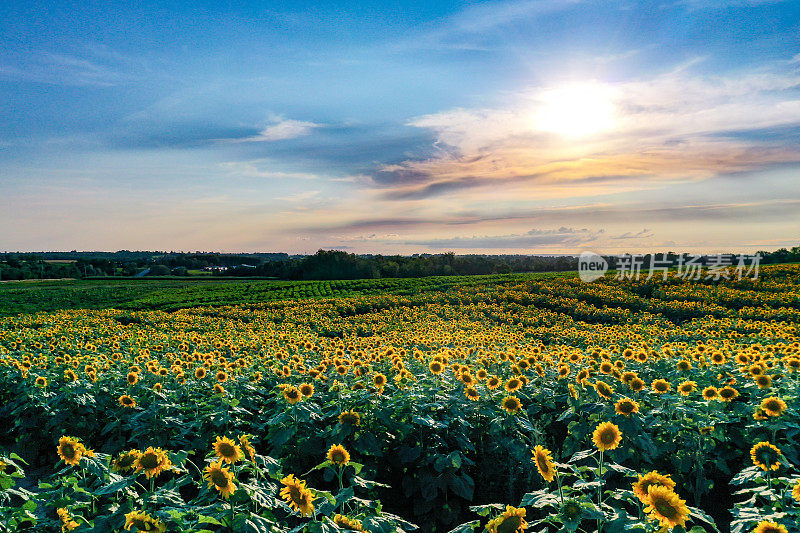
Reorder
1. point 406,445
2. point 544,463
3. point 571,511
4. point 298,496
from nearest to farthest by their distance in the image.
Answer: point 571,511, point 298,496, point 544,463, point 406,445

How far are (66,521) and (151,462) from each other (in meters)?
0.55

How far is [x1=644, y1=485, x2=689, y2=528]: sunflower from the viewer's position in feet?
8.20

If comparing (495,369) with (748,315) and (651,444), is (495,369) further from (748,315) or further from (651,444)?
(748,315)

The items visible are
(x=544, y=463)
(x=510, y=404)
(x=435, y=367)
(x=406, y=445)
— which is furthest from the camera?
(x=435, y=367)

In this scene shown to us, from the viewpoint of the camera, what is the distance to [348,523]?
2631 mm

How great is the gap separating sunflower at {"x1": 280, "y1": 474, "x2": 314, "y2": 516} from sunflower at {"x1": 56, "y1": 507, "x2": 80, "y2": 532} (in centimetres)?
139

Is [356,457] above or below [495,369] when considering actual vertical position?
below

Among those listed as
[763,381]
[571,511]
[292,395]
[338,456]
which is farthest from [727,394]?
[292,395]

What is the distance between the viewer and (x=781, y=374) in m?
6.12

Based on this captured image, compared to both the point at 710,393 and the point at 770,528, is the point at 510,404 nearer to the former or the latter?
the point at 710,393

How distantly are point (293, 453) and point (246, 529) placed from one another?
107 inches

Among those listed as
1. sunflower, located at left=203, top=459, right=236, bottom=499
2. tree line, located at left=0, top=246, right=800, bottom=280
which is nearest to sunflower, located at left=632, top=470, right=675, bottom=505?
sunflower, located at left=203, top=459, right=236, bottom=499

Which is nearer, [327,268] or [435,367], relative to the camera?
Answer: [435,367]

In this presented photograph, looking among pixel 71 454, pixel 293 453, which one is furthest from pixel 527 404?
pixel 71 454
